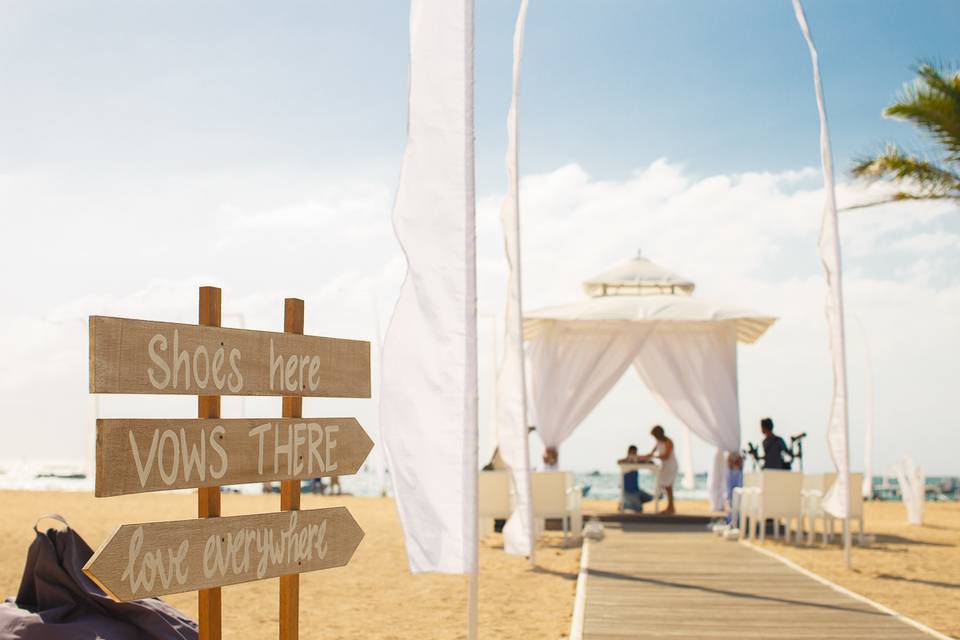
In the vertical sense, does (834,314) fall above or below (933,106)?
below

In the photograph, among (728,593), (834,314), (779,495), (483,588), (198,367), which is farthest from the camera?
(779,495)

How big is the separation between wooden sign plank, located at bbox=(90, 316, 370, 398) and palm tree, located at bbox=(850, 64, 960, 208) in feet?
33.1

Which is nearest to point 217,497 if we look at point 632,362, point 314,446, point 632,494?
point 314,446

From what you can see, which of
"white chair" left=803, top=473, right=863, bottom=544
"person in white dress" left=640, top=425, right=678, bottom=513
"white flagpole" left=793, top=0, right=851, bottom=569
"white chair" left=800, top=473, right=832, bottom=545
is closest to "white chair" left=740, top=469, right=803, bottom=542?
"white chair" left=800, top=473, right=832, bottom=545

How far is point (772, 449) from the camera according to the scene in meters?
11.4

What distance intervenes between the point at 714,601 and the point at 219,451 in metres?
4.32

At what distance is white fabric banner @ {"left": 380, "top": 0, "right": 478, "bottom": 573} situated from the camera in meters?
3.93

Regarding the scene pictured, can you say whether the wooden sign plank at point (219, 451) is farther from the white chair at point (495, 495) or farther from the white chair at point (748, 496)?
the white chair at point (748, 496)

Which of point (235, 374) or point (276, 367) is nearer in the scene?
point (235, 374)

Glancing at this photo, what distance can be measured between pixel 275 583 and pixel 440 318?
472 cm

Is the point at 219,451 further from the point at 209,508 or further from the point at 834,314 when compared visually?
the point at 834,314

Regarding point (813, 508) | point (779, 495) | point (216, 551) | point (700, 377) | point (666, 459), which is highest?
point (700, 377)

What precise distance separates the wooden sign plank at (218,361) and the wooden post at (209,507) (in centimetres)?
7

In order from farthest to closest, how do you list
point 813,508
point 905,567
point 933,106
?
point 933,106 → point 813,508 → point 905,567
